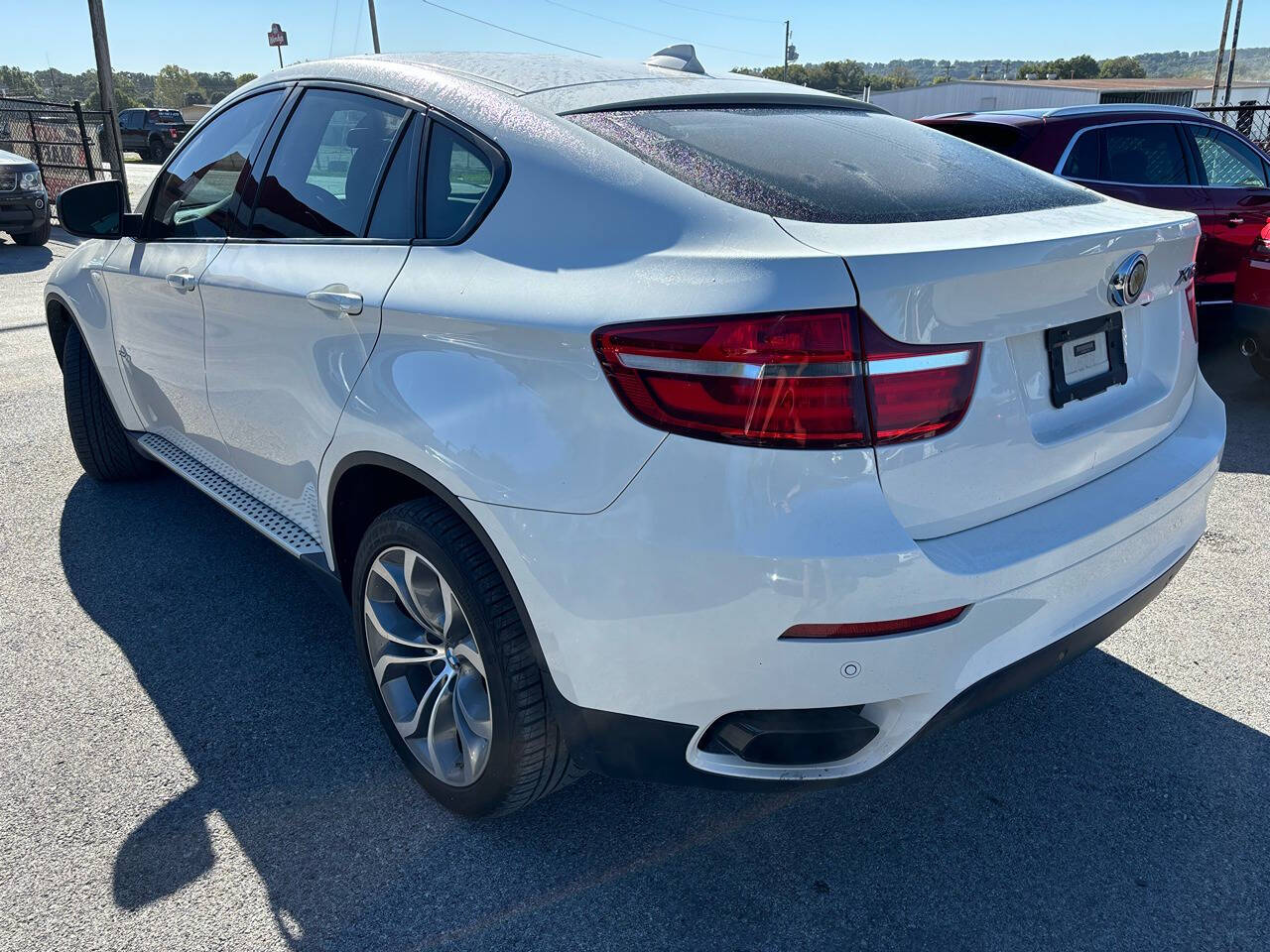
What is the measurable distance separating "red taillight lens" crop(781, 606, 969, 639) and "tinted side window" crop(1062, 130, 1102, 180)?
516cm

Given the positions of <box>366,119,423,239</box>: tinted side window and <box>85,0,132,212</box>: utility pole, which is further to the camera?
<box>85,0,132,212</box>: utility pole

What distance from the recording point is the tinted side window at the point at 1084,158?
19.8 feet

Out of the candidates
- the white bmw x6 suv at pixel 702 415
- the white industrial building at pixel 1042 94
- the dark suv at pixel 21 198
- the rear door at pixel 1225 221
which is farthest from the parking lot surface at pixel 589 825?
the white industrial building at pixel 1042 94

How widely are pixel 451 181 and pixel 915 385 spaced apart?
116cm

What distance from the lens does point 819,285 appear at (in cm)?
164

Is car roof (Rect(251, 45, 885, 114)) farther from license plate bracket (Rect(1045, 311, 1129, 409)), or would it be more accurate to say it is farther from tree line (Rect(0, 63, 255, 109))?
tree line (Rect(0, 63, 255, 109))

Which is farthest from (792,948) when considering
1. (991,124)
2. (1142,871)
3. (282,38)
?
(282,38)

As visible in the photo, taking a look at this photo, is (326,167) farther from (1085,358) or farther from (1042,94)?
(1042,94)

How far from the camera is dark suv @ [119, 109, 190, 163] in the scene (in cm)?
3403

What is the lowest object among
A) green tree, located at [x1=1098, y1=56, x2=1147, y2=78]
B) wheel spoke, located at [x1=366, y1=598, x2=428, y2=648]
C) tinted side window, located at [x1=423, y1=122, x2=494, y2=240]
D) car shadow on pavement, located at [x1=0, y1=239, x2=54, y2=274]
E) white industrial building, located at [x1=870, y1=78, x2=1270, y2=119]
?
car shadow on pavement, located at [x1=0, y1=239, x2=54, y2=274]

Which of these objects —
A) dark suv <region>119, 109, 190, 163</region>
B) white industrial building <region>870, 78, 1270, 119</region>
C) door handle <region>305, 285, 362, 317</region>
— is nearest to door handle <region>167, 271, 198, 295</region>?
door handle <region>305, 285, 362, 317</region>

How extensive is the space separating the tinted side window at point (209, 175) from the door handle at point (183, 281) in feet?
0.48

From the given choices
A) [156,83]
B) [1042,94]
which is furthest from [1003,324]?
[156,83]

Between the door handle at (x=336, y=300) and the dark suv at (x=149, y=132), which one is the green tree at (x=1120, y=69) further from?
the door handle at (x=336, y=300)
